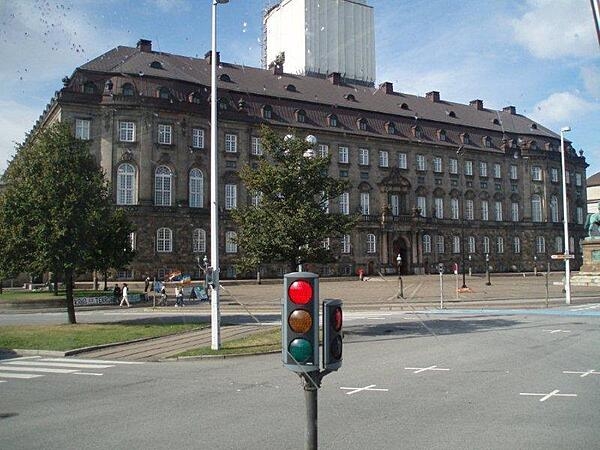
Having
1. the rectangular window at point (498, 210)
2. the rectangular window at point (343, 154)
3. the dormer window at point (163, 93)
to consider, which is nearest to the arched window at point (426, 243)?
the rectangular window at point (498, 210)

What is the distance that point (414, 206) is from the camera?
285 ft

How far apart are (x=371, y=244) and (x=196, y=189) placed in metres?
26.0

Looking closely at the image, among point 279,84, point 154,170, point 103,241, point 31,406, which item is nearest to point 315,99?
point 279,84

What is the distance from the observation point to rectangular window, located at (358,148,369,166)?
272 ft

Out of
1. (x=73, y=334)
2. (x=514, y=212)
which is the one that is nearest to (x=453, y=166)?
(x=514, y=212)

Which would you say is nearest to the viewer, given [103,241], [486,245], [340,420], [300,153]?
[340,420]

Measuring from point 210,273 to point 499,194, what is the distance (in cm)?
8624

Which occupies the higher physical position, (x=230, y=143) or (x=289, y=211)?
(x=230, y=143)

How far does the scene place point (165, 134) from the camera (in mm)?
66938

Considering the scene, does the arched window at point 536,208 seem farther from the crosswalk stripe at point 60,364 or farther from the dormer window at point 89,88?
the crosswalk stripe at point 60,364

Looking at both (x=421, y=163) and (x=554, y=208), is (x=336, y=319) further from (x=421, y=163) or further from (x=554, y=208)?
(x=554, y=208)

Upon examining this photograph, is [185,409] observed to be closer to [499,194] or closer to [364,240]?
[364,240]

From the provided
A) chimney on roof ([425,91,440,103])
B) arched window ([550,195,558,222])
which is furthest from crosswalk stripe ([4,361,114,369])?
arched window ([550,195,558,222])

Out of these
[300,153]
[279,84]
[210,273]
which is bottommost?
[210,273]
